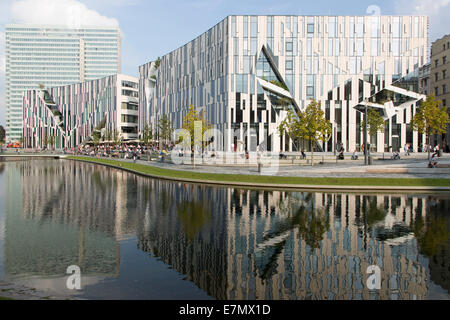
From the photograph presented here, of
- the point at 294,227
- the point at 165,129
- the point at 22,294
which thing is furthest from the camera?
the point at 165,129

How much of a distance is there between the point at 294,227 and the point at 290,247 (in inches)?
100

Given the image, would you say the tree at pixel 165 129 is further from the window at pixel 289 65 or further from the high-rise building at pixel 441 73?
the high-rise building at pixel 441 73

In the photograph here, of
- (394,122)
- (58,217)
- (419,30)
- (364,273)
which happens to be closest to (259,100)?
(394,122)

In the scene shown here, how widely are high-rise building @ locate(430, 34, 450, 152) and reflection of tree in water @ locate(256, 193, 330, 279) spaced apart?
219 ft

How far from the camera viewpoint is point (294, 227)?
12.1m

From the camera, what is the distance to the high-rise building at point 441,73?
71.9 metres

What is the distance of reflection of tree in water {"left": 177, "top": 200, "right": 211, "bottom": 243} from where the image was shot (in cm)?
1153

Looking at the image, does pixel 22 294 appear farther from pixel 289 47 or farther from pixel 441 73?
pixel 441 73

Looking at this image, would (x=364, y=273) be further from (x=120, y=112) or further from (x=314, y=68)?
(x=120, y=112)

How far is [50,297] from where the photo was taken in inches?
247

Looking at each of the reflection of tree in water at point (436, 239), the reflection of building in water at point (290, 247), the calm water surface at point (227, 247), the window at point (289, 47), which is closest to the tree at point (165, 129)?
the window at point (289, 47)

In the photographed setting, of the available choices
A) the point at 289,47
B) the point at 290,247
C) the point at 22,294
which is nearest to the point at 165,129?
the point at 289,47

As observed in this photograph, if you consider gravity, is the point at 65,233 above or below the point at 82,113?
below

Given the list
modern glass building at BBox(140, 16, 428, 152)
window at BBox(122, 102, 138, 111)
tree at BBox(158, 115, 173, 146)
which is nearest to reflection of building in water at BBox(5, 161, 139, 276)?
tree at BBox(158, 115, 173, 146)
